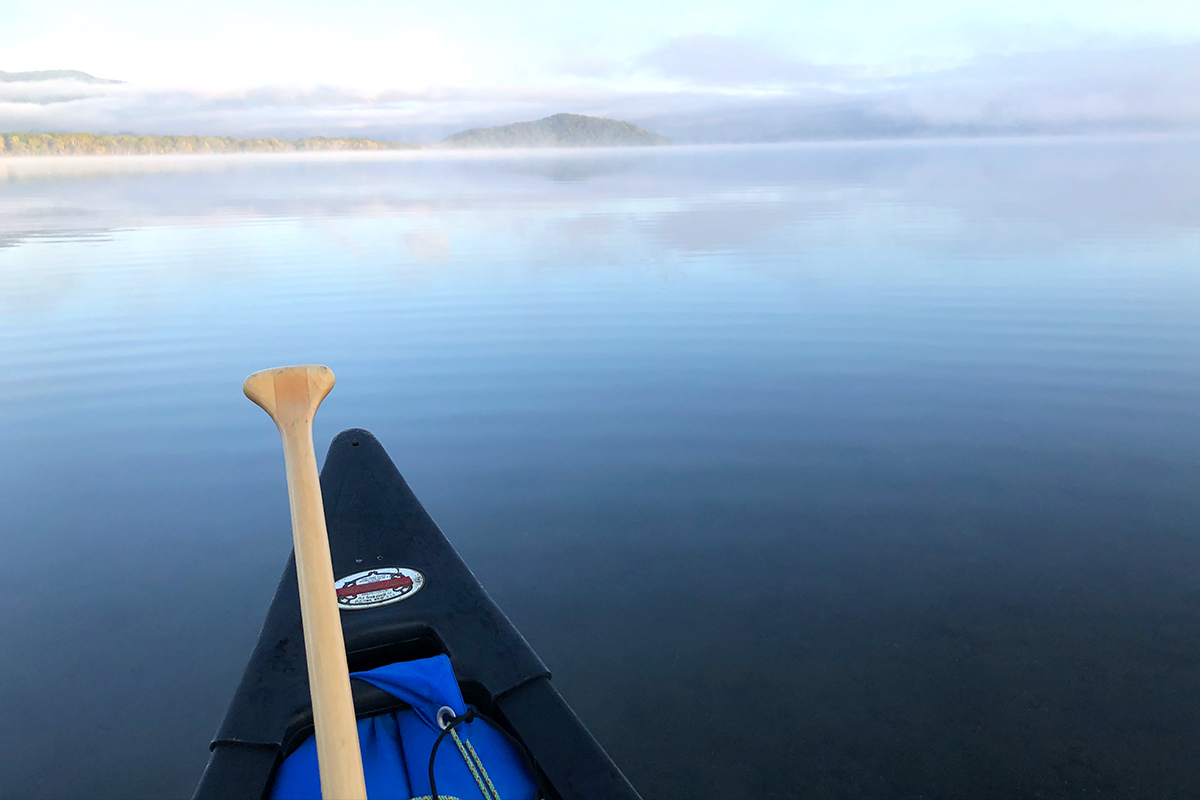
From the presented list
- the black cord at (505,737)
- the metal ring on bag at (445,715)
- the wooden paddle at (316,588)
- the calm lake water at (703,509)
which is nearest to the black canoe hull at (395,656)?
the black cord at (505,737)

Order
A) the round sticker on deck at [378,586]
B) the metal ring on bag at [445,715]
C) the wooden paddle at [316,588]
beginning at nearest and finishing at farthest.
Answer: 1. the wooden paddle at [316,588]
2. the metal ring on bag at [445,715]
3. the round sticker on deck at [378,586]

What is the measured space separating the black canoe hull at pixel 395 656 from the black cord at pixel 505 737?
3cm

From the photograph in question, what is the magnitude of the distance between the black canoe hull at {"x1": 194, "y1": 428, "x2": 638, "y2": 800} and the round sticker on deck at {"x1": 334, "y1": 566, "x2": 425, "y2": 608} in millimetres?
32

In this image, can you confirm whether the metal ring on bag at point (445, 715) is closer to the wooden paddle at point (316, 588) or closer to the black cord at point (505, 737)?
the black cord at point (505, 737)

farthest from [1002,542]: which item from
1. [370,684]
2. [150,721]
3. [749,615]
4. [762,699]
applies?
[150,721]

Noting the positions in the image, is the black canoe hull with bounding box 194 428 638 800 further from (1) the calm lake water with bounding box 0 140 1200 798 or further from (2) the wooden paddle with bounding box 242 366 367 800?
(1) the calm lake water with bounding box 0 140 1200 798

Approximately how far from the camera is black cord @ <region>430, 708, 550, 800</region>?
2070mm

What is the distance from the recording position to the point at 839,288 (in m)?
11.5

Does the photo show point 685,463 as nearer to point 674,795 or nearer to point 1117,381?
point 674,795

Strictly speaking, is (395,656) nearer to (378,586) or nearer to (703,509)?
(378,586)

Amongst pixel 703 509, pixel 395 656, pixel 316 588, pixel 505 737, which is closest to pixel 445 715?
pixel 505 737

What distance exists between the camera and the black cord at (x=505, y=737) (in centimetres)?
207

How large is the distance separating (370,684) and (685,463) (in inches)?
132

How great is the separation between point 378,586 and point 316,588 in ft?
3.56
